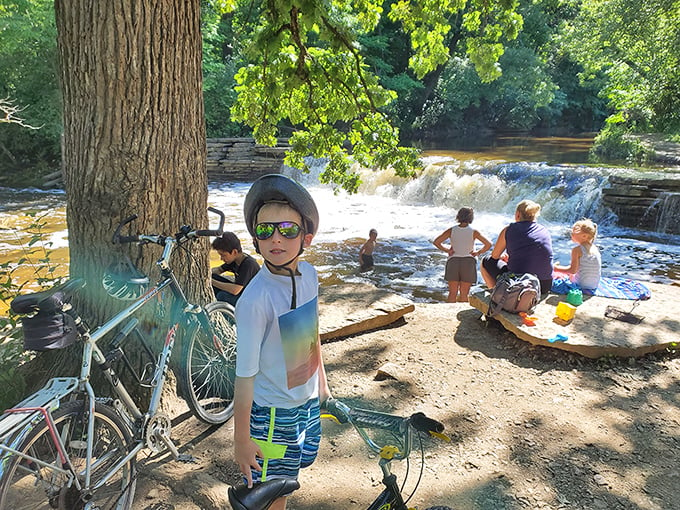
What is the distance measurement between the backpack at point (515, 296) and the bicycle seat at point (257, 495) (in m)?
3.65

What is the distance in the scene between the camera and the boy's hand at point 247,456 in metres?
1.76

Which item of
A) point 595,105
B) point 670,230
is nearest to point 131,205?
point 670,230

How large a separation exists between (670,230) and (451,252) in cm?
751

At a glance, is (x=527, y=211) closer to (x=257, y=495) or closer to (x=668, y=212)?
(x=257, y=495)

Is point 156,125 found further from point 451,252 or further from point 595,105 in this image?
point 595,105

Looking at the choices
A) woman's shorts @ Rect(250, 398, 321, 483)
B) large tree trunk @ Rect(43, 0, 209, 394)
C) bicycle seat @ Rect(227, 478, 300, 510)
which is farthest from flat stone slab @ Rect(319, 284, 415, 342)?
bicycle seat @ Rect(227, 478, 300, 510)

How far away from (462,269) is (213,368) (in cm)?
472

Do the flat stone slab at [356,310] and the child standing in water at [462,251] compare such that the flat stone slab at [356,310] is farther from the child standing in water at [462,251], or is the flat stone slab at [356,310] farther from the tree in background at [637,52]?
the tree in background at [637,52]

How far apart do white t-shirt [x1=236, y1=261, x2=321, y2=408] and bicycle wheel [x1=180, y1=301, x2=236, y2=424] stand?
124 centimetres

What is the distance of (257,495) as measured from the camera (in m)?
1.62

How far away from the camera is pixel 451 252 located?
7.14 metres

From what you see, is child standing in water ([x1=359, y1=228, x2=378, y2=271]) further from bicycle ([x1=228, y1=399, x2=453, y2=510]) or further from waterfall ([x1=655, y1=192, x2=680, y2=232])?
bicycle ([x1=228, y1=399, x2=453, y2=510])

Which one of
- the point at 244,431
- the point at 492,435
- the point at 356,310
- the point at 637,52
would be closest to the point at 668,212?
the point at 637,52

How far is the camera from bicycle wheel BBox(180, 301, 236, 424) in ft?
10.2
